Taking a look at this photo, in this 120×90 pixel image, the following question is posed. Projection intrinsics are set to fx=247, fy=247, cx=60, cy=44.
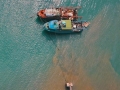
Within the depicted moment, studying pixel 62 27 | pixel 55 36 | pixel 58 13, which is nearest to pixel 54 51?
pixel 55 36

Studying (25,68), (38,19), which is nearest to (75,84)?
(25,68)

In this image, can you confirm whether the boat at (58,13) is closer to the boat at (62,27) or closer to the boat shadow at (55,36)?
the boat at (62,27)

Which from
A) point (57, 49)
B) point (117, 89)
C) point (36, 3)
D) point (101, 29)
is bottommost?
point (117, 89)

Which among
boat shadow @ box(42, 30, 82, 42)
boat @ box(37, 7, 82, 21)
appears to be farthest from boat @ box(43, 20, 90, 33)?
boat @ box(37, 7, 82, 21)

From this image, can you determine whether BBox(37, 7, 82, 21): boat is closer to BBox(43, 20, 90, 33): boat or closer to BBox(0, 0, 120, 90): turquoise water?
BBox(43, 20, 90, 33): boat

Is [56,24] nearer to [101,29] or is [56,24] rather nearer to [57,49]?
[57,49]

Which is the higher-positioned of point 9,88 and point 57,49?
point 57,49

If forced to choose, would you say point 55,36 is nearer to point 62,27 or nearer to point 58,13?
point 62,27

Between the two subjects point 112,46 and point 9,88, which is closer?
point 9,88
